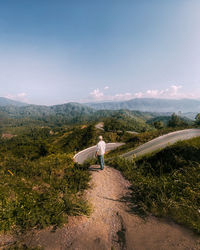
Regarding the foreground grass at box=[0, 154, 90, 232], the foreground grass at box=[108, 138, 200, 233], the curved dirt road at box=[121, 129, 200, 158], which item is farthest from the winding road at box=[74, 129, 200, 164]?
Result: the foreground grass at box=[0, 154, 90, 232]

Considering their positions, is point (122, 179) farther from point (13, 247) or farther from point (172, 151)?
point (13, 247)

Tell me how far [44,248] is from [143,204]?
2.77 m

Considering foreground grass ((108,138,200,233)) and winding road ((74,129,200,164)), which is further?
winding road ((74,129,200,164))

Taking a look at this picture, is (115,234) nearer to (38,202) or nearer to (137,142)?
(38,202)

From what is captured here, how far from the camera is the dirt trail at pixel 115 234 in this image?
2.32 m

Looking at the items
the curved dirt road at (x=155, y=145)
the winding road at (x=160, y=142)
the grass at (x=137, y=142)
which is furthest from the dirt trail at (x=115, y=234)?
the grass at (x=137, y=142)

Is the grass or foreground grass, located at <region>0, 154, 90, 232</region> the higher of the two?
foreground grass, located at <region>0, 154, 90, 232</region>

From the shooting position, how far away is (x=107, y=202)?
3.98 meters

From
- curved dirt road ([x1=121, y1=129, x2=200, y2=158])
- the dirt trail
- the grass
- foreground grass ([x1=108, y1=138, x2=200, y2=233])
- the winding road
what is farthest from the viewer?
the grass

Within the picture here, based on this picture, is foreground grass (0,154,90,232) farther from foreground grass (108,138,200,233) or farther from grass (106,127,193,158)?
grass (106,127,193,158)

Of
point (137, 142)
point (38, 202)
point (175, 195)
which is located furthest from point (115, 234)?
point (137, 142)

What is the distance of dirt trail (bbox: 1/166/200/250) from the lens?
2.32 m

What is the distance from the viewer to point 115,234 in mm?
2740

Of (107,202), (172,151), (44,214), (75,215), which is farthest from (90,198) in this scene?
(172,151)
